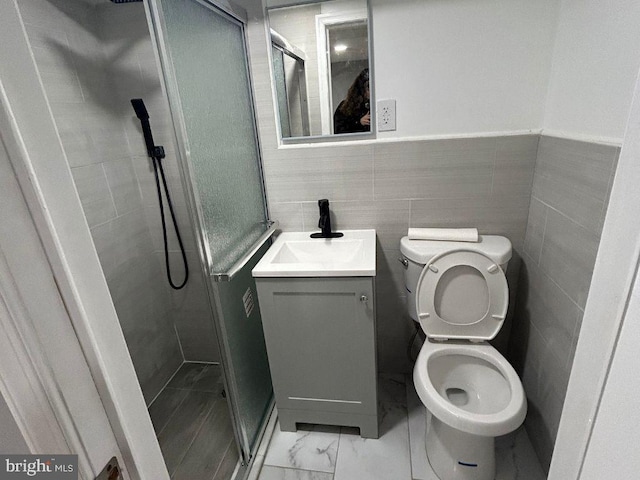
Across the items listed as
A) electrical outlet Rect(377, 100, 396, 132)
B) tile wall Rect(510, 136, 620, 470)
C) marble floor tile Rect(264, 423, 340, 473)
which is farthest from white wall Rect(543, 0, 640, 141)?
marble floor tile Rect(264, 423, 340, 473)

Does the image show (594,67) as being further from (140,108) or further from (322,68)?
(140,108)

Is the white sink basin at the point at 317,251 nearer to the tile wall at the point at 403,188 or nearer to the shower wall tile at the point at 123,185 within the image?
the tile wall at the point at 403,188

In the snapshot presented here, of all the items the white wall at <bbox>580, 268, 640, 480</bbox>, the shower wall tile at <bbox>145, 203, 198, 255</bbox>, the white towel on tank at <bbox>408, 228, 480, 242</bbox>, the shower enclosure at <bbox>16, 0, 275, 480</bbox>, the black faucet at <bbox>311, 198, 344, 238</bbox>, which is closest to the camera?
the white wall at <bbox>580, 268, 640, 480</bbox>

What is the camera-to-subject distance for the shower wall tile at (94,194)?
1439 mm

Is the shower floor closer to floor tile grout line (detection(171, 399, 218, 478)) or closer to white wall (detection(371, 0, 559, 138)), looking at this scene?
floor tile grout line (detection(171, 399, 218, 478))

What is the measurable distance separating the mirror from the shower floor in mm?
1497

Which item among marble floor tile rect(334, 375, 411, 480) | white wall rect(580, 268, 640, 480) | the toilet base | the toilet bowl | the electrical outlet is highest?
the electrical outlet

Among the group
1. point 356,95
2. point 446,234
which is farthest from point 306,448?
point 356,95

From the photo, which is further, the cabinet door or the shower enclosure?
the cabinet door

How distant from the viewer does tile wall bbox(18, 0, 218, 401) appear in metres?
1.36

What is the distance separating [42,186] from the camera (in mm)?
363

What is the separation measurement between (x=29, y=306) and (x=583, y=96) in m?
1.53

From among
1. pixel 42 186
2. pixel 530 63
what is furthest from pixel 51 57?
pixel 530 63

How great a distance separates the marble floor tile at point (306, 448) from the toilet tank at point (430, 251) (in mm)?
735
